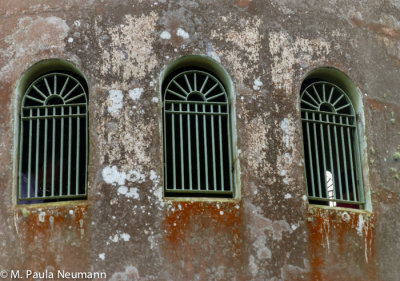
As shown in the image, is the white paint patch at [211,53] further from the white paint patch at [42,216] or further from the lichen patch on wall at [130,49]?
the white paint patch at [42,216]

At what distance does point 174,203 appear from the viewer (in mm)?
9828

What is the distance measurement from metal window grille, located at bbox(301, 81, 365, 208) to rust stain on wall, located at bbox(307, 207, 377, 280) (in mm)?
327

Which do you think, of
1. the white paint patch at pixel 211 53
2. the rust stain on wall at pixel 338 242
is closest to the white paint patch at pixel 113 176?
the white paint patch at pixel 211 53

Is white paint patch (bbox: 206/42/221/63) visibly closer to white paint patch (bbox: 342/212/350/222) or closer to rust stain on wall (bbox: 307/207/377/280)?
rust stain on wall (bbox: 307/207/377/280)

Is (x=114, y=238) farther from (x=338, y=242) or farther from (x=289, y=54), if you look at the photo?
(x=289, y=54)

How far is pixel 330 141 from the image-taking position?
1079 cm

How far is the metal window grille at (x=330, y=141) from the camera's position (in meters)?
10.7

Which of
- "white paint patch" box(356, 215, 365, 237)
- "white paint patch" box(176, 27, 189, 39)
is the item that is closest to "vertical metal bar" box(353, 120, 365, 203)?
"white paint patch" box(356, 215, 365, 237)

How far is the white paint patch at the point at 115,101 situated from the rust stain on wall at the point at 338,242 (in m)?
2.66

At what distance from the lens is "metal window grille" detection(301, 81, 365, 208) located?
35.0 feet

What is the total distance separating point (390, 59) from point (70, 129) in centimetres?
451

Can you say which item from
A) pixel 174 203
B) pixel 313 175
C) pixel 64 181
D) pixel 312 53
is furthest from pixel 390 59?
pixel 64 181

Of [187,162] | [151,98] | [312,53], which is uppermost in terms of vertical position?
[312,53]

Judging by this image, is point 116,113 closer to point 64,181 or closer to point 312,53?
point 64,181
